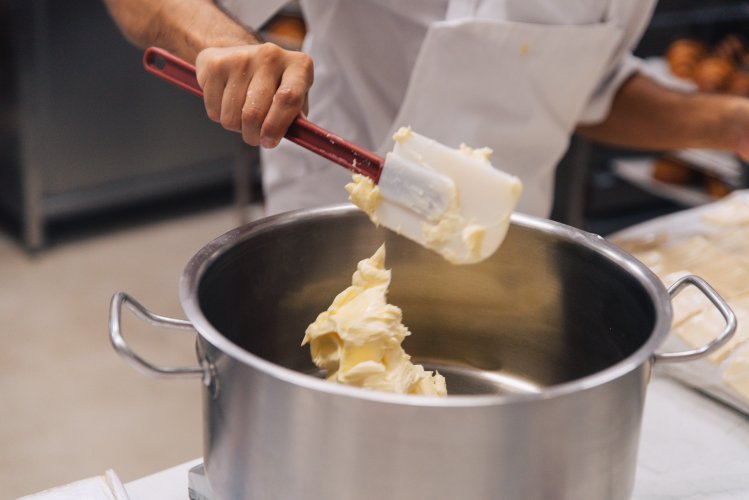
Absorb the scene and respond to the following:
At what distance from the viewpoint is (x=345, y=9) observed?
4.45 ft

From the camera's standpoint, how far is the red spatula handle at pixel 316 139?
83 cm

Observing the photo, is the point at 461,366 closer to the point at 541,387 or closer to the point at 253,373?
the point at 541,387

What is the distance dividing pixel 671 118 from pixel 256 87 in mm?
854

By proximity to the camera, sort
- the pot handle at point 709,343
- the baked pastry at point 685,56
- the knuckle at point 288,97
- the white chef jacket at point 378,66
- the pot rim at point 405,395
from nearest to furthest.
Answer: the pot rim at point 405,395 → the pot handle at point 709,343 → the knuckle at point 288,97 → the white chef jacket at point 378,66 → the baked pastry at point 685,56

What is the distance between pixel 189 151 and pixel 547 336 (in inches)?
97.5

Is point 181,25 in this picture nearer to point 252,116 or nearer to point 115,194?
point 252,116

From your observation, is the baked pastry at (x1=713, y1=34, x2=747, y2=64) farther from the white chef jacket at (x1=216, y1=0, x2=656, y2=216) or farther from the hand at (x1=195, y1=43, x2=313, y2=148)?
the hand at (x1=195, y1=43, x2=313, y2=148)

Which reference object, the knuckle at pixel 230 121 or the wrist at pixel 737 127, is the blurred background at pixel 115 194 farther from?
the knuckle at pixel 230 121

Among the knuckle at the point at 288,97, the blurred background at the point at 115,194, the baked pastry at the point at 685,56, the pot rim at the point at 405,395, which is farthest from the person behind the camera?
the baked pastry at the point at 685,56

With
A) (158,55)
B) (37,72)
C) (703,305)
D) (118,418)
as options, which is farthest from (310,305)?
(37,72)

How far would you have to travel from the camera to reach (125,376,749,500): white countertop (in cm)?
92

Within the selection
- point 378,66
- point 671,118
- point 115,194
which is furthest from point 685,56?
point 115,194

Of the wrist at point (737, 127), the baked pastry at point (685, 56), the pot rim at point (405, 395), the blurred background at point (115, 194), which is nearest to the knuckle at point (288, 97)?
the pot rim at point (405, 395)

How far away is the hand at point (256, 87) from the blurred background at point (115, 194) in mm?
1466
